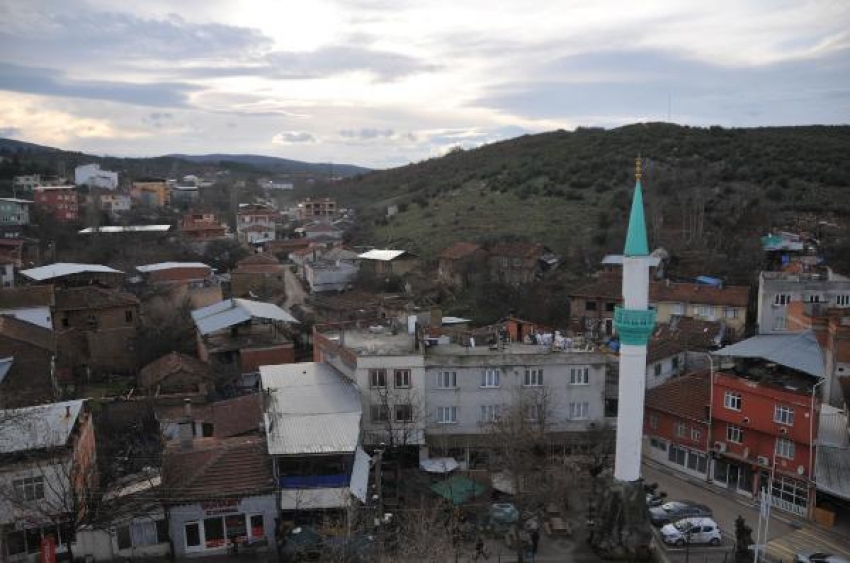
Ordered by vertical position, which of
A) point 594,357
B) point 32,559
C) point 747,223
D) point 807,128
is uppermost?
point 807,128

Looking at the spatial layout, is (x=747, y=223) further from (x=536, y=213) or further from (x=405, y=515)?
(x=405, y=515)

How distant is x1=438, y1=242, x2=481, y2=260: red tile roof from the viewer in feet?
163

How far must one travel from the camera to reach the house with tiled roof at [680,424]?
2381cm

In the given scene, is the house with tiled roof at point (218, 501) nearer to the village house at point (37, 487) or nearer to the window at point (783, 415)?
the village house at point (37, 487)

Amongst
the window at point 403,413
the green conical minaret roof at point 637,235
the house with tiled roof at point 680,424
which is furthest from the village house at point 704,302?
the window at point 403,413

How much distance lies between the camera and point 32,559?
A: 17.8 m

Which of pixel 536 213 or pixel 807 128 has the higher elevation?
pixel 807 128

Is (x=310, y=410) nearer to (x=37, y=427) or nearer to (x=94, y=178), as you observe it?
Result: (x=37, y=427)

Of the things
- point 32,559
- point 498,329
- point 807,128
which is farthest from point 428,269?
point 807,128

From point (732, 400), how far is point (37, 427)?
21.3 metres

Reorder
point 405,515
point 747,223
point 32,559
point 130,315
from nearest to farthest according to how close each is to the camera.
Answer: point 32,559 → point 405,515 → point 130,315 → point 747,223

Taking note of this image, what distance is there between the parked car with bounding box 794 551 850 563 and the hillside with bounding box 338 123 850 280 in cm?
2766

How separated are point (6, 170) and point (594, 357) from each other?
88.3 meters

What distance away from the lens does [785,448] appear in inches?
839
